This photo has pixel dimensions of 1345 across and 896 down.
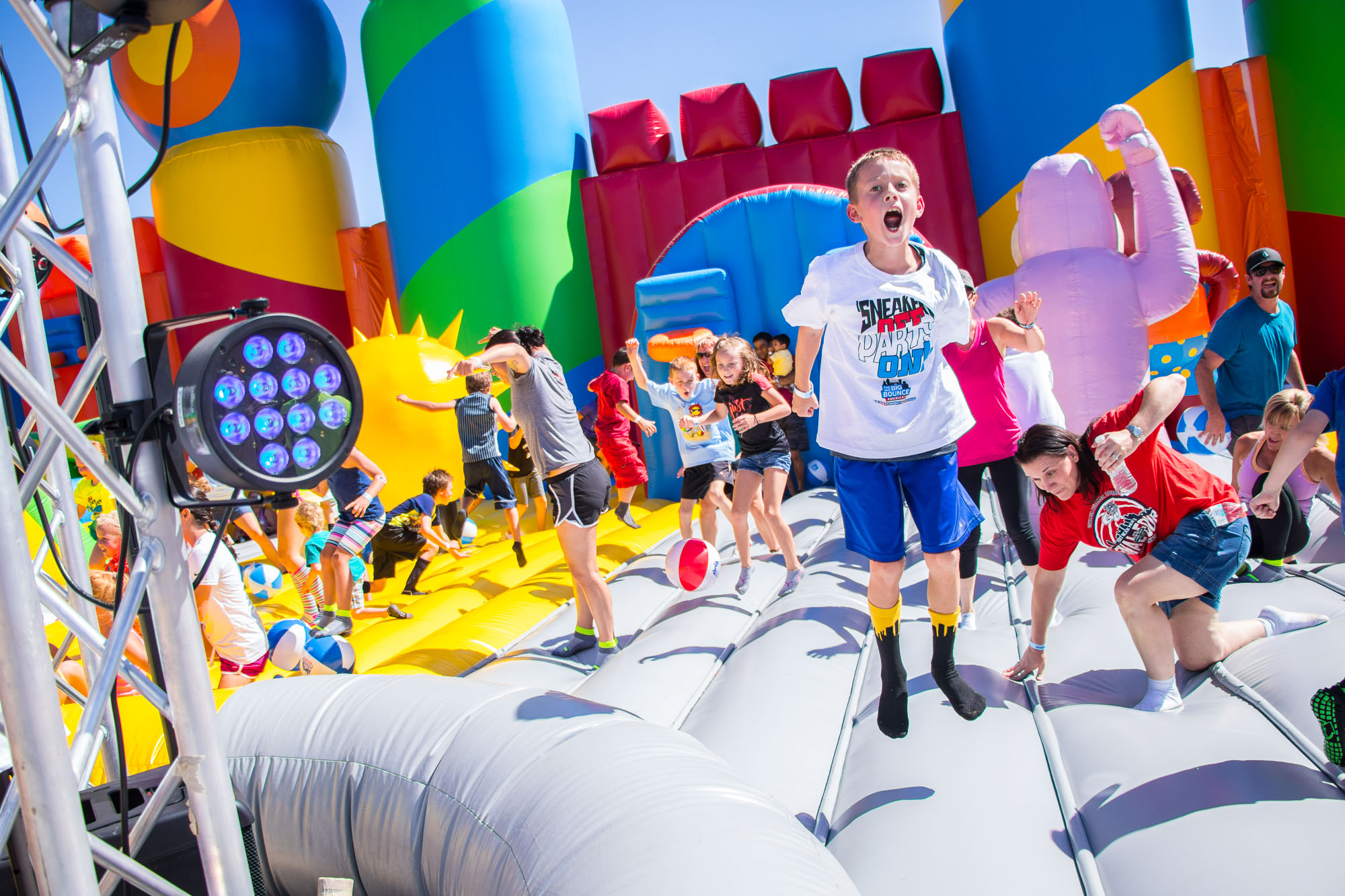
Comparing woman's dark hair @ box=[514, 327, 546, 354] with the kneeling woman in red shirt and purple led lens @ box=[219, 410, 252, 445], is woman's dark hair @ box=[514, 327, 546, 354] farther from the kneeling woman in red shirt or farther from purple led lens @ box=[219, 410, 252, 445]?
purple led lens @ box=[219, 410, 252, 445]

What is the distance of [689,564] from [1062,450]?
1.61 m

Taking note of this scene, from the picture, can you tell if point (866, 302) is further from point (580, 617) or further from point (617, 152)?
point (617, 152)

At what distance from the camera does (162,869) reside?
4.56 ft

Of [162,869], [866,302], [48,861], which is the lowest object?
[162,869]

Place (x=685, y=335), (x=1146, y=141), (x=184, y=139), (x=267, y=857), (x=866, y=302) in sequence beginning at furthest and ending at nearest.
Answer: (x=184, y=139) → (x=685, y=335) → (x=1146, y=141) → (x=866, y=302) → (x=267, y=857)

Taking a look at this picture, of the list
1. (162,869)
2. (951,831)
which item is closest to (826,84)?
(951,831)

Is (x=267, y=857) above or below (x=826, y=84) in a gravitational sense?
below

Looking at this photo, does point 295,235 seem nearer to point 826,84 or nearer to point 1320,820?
point 826,84

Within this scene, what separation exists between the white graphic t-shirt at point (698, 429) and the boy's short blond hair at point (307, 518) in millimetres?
1832

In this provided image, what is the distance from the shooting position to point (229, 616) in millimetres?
3061

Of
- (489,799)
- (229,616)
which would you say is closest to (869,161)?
(489,799)

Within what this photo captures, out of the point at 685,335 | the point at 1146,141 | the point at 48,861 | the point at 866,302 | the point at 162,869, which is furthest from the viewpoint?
the point at 685,335

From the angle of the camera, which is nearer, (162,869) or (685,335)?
(162,869)

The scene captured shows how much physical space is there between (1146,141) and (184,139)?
697 cm
